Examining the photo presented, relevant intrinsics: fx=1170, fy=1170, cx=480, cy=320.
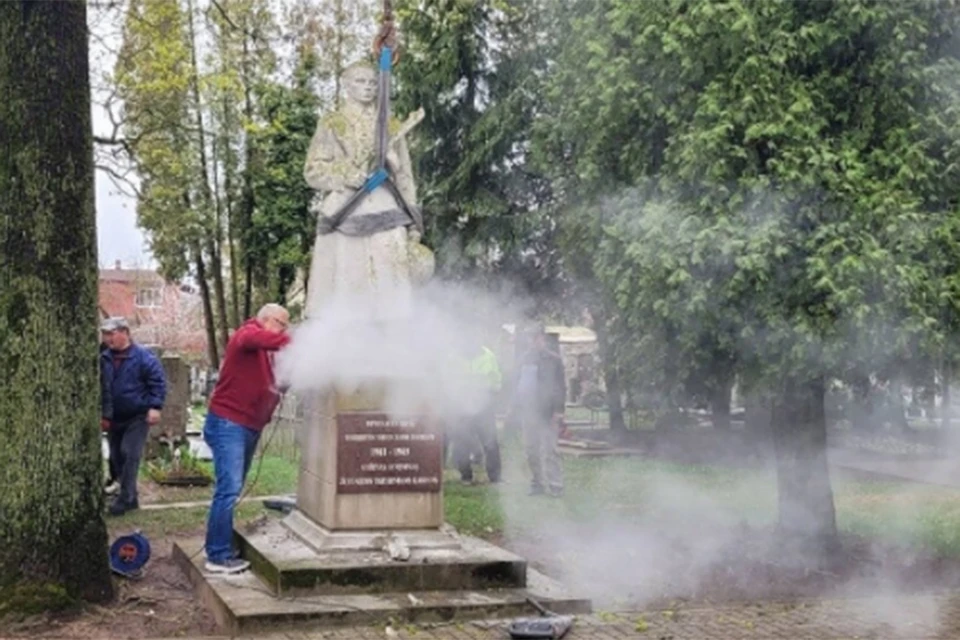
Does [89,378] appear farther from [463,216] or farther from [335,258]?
[463,216]

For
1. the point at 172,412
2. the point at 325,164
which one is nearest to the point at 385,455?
the point at 325,164

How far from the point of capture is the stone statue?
Answer: 8281 millimetres

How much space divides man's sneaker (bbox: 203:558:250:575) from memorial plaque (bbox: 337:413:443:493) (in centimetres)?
82

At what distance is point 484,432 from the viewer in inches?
551

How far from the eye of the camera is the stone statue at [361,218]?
828 centimetres

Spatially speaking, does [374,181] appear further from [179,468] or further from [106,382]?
[179,468]

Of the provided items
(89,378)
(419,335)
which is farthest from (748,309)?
(89,378)

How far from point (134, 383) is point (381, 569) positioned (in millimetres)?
4528

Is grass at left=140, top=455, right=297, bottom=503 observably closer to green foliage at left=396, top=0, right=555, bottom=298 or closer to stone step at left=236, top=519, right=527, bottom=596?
stone step at left=236, top=519, right=527, bottom=596

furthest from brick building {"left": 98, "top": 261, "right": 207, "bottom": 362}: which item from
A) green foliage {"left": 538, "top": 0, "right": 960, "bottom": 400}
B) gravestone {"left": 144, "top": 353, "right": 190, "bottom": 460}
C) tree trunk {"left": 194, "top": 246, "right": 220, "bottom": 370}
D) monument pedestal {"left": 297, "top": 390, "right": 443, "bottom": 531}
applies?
monument pedestal {"left": 297, "top": 390, "right": 443, "bottom": 531}

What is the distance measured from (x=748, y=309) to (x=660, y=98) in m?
1.93

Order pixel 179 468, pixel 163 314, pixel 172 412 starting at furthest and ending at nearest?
pixel 163 314, pixel 172 412, pixel 179 468

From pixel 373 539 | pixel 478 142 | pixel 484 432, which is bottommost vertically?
pixel 373 539

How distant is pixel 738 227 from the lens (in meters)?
8.94
